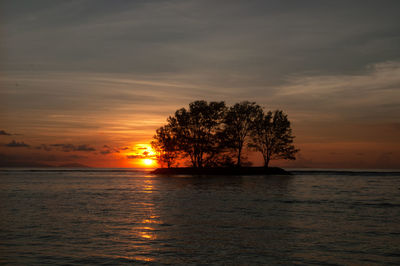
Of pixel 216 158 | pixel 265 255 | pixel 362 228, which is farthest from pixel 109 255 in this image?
pixel 216 158

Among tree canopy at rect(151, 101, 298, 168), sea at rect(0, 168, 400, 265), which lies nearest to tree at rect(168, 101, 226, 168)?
tree canopy at rect(151, 101, 298, 168)

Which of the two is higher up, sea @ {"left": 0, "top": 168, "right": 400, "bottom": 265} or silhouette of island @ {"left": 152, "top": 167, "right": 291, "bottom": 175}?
silhouette of island @ {"left": 152, "top": 167, "right": 291, "bottom": 175}

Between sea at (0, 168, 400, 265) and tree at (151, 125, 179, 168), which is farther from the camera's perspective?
tree at (151, 125, 179, 168)

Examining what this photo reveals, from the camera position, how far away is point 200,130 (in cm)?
11719

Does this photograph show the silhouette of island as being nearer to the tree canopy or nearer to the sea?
the tree canopy

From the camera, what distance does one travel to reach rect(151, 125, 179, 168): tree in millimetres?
117312

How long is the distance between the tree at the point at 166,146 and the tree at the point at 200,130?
190cm

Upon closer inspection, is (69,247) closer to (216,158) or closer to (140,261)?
(140,261)

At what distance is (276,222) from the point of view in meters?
26.9

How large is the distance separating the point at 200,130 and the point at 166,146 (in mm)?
11942

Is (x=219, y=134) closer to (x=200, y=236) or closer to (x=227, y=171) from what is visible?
(x=227, y=171)

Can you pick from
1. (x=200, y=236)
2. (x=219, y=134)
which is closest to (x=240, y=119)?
(x=219, y=134)

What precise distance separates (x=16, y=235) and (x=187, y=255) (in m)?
11.6

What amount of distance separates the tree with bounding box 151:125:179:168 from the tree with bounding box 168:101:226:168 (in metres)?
1.90
